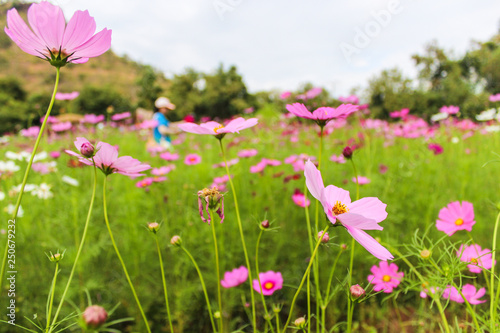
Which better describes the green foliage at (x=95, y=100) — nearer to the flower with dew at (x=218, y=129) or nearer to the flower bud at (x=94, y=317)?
the flower with dew at (x=218, y=129)

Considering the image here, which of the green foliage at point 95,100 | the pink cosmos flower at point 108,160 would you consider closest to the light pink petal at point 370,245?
the pink cosmos flower at point 108,160

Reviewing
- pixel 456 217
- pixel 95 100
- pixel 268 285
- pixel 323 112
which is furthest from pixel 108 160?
pixel 95 100

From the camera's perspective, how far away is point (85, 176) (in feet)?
6.51

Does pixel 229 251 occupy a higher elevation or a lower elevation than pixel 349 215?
lower

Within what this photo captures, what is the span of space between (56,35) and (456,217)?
0.79 m

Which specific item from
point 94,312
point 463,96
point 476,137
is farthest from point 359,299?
point 463,96

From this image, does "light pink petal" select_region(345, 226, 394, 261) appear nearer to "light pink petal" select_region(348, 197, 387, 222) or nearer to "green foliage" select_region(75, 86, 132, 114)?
"light pink petal" select_region(348, 197, 387, 222)

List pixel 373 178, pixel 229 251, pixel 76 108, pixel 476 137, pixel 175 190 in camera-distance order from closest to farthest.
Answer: pixel 229 251, pixel 373 178, pixel 175 190, pixel 476 137, pixel 76 108

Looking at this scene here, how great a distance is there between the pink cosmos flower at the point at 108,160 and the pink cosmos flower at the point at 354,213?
0.75ft

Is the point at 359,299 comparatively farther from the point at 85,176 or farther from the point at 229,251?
the point at 85,176

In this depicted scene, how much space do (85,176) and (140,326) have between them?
1.32 meters

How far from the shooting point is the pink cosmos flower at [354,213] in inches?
12.1

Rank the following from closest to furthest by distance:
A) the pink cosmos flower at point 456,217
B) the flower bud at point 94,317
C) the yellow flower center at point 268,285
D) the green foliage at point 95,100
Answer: the flower bud at point 94,317 < the pink cosmos flower at point 456,217 < the yellow flower center at point 268,285 < the green foliage at point 95,100

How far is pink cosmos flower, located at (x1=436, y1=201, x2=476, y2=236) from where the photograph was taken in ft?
1.97
